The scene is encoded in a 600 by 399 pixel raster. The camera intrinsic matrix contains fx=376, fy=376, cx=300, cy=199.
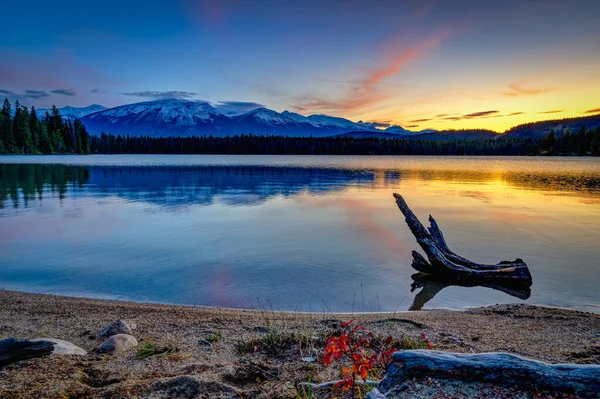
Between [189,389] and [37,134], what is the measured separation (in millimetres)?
168463

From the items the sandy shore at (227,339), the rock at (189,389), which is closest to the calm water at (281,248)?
the sandy shore at (227,339)

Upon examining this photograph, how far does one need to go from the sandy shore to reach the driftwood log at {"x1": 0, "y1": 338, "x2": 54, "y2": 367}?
0.15 meters

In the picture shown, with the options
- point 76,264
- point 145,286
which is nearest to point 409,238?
point 145,286

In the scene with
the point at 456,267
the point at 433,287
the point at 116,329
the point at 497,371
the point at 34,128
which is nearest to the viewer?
the point at 497,371

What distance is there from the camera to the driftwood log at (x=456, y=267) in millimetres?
12586

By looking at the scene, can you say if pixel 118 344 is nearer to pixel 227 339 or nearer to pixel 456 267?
pixel 227 339

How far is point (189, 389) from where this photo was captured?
15.8 ft

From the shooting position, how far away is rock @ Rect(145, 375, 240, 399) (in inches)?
185

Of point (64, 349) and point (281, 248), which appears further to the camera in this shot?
point (281, 248)

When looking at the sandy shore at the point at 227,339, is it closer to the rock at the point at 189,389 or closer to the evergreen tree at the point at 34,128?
the rock at the point at 189,389

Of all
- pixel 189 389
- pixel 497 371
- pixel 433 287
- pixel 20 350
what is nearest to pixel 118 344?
pixel 20 350

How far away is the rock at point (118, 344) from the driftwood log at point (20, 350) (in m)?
1.02

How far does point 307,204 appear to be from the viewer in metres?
31.0

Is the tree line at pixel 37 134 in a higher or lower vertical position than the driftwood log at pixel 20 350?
higher
